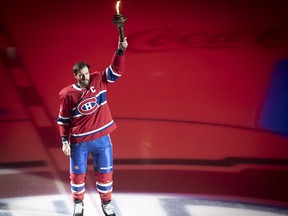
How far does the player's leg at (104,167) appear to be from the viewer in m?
3.02

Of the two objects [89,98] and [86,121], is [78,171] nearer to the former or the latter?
[86,121]

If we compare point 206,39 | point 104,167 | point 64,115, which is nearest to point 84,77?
point 64,115

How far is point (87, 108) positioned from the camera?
292cm

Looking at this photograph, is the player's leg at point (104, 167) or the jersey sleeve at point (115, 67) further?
the player's leg at point (104, 167)

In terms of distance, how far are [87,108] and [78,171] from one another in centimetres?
57

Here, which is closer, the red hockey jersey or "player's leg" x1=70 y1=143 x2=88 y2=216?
the red hockey jersey

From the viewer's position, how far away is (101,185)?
3129 millimetres

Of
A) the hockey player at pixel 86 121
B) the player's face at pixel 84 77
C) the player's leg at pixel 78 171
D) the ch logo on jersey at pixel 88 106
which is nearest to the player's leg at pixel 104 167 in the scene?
the hockey player at pixel 86 121

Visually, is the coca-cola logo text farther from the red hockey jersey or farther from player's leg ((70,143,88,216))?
player's leg ((70,143,88,216))

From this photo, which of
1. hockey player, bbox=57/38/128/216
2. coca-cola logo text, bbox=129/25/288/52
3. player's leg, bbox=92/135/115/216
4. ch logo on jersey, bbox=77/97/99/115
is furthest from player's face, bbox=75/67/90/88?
coca-cola logo text, bbox=129/25/288/52

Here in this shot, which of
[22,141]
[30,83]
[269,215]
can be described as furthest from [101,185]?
[30,83]

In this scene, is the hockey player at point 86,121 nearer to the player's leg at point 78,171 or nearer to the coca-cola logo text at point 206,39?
the player's leg at point 78,171

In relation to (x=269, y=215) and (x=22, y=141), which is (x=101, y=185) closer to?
(x=269, y=215)

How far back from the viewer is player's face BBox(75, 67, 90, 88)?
2859 millimetres
